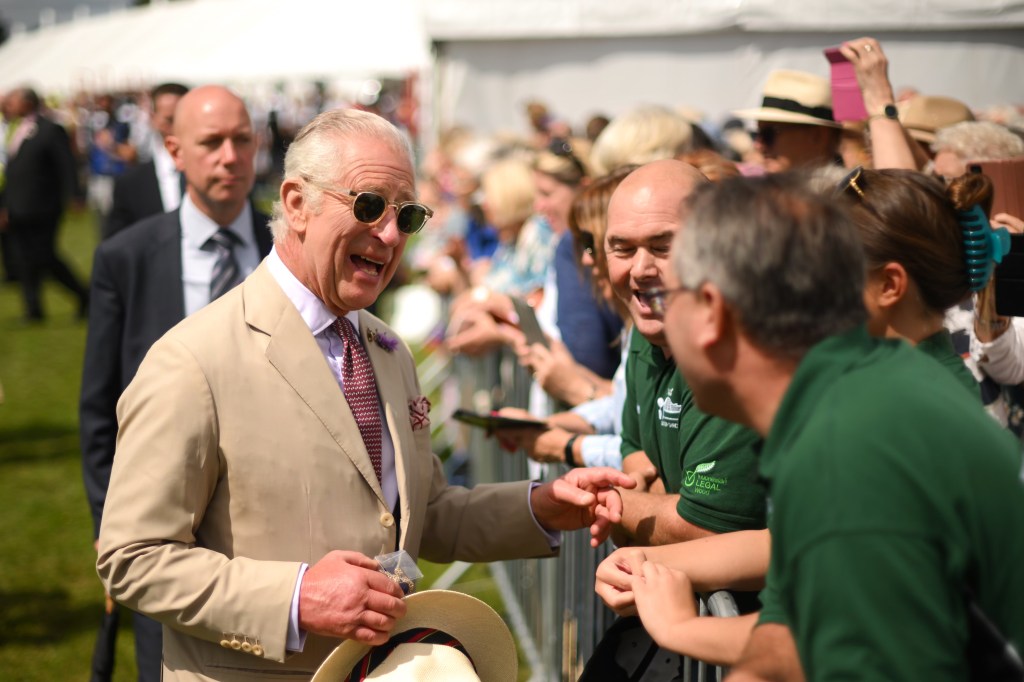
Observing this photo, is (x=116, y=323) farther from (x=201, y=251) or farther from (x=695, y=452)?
(x=695, y=452)

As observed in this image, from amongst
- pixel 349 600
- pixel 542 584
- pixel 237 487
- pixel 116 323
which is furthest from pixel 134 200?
pixel 349 600

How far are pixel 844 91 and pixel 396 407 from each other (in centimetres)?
269

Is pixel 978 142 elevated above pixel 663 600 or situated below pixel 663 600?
above

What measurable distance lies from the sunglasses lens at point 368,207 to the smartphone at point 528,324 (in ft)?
5.35

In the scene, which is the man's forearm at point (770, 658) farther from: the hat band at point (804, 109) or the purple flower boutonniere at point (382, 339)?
the hat band at point (804, 109)

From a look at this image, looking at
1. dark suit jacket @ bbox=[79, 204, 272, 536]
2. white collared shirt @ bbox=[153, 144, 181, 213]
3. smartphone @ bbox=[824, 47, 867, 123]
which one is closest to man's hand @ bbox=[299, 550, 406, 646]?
dark suit jacket @ bbox=[79, 204, 272, 536]

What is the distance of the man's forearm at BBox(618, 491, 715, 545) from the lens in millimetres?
2512

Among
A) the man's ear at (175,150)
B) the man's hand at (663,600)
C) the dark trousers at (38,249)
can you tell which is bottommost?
the dark trousers at (38,249)

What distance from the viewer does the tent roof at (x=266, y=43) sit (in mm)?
16531

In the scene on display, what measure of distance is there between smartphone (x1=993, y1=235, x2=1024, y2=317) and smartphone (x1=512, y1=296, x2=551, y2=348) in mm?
1777

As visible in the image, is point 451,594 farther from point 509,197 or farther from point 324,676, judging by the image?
point 509,197

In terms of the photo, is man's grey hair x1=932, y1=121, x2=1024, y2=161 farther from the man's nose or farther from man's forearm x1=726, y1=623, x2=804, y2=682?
man's forearm x1=726, y1=623, x2=804, y2=682

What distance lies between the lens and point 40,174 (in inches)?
551

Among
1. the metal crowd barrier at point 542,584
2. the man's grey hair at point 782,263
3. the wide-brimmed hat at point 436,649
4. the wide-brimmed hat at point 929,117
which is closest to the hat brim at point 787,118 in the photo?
the wide-brimmed hat at point 929,117
